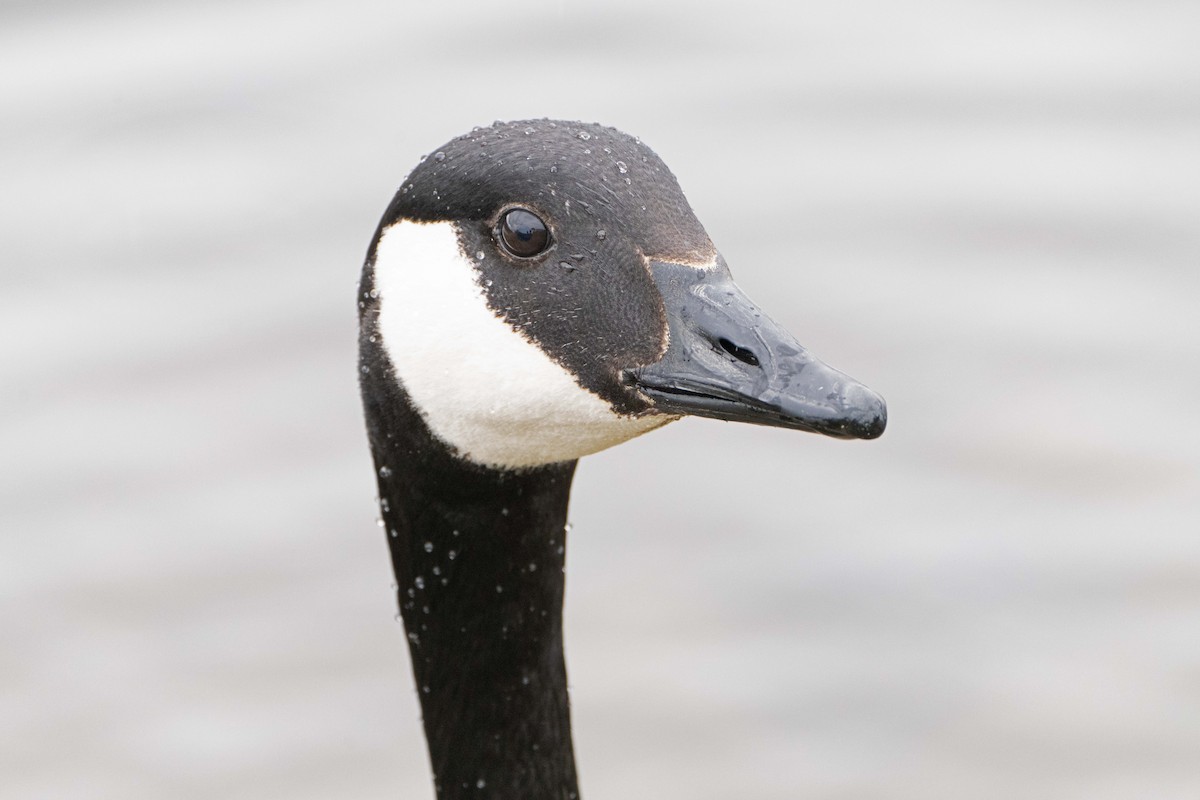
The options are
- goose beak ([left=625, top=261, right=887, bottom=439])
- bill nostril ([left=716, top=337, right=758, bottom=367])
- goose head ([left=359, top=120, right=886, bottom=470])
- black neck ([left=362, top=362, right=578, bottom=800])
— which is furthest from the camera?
black neck ([left=362, top=362, right=578, bottom=800])

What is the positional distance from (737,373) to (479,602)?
1108mm

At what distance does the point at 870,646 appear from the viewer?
605cm

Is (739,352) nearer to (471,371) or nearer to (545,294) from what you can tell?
(545,294)

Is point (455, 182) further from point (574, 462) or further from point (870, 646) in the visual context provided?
point (870, 646)

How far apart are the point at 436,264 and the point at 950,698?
2.94 m

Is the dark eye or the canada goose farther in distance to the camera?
the dark eye

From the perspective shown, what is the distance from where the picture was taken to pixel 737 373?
134 inches

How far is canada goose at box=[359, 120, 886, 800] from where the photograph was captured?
346 cm

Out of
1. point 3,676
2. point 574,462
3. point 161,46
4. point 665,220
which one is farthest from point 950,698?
point 161,46

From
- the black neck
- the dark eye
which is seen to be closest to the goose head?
the dark eye

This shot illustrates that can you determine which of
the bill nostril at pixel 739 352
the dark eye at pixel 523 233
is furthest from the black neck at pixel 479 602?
the bill nostril at pixel 739 352

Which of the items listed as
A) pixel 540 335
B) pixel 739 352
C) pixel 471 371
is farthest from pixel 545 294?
pixel 739 352

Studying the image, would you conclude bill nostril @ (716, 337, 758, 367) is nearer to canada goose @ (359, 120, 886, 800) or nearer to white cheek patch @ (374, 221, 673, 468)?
canada goose @ (359, 120, 886, 800)

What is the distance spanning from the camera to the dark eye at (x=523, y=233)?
3.67 m
